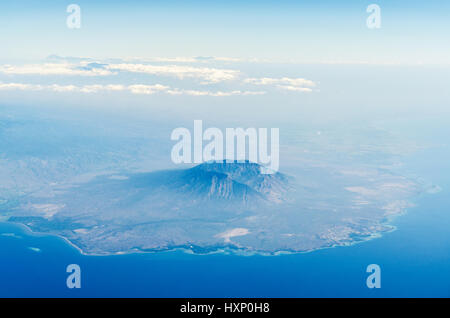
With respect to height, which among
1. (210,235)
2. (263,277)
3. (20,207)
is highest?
(20,207)

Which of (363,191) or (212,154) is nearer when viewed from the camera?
(363,191)

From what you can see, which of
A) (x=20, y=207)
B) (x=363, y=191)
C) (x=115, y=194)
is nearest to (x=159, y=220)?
(x=115, y=194)

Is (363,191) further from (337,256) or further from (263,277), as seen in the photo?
(263,277)

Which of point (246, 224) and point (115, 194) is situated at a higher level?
point (115, 194)

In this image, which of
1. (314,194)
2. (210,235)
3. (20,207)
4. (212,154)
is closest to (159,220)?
(210,235)

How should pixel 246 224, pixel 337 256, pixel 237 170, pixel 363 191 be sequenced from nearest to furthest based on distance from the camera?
pixel 337 256, pixel 246 224, pixel 237 170, pixel 363 191

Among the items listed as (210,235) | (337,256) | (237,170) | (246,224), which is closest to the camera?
(337,256)
